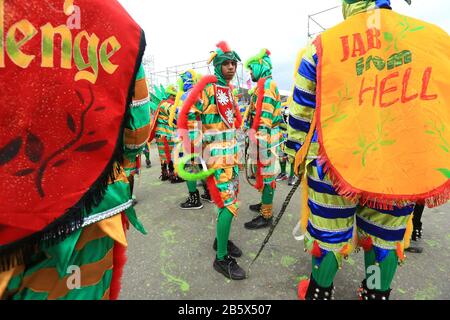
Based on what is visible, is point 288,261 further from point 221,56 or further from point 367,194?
point 221,56

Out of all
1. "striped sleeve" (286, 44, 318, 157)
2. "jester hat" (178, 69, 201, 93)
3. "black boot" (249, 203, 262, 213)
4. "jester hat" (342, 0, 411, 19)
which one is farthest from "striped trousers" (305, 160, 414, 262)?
"jester hat" (178, 69, 201, 93)

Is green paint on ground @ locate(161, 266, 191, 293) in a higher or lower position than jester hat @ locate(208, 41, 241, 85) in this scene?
lower

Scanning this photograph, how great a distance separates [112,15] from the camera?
0.92 meters

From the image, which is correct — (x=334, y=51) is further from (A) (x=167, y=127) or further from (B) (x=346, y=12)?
(A) (x=167, y=127)

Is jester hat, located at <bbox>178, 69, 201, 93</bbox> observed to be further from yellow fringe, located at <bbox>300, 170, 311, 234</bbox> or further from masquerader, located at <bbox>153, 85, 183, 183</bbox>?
yellow fringe, located at <bbox>300, 170, 311, 234</bbox>

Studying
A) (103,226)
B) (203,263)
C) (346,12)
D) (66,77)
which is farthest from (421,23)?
(203,263)

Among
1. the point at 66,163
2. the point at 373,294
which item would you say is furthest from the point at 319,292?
the point at 66,163

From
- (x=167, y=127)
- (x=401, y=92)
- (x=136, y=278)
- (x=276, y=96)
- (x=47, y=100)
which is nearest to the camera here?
(x=47, y=100)

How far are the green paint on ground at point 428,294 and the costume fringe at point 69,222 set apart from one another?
2525 millimetres

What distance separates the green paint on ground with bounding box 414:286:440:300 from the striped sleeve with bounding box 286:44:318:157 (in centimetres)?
163

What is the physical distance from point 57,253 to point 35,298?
0.70ft

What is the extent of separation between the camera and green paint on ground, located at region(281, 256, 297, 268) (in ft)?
7.99

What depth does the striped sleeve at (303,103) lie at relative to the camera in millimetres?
1533

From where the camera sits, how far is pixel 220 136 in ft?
7.68
